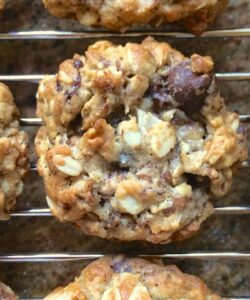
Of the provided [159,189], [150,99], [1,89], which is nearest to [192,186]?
[159,189]

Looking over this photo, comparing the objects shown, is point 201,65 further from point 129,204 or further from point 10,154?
point 10,154

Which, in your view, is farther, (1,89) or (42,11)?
(42,11)

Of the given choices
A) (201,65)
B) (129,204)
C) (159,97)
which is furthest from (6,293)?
(201,65)

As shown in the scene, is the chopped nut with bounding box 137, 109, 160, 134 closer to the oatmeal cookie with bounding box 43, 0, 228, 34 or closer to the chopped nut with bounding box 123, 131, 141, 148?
the chopped nut with bounding box 123, 131, 141, 148

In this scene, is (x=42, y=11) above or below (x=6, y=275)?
above

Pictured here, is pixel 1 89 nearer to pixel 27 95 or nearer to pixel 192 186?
pixel 27 95

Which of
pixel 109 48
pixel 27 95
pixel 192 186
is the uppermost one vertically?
pixel 109 48

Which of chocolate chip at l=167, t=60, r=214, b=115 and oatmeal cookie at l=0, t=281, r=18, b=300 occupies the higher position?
chocolate chip at l=167, t=60, r=214, b=115

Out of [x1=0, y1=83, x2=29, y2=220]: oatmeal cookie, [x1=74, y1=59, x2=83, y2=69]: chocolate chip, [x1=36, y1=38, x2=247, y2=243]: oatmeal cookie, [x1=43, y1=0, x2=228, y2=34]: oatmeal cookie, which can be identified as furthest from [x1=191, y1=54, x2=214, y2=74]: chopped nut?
[x1=0, y1=83, x2=29, y2=220]: oatmeal cookie
